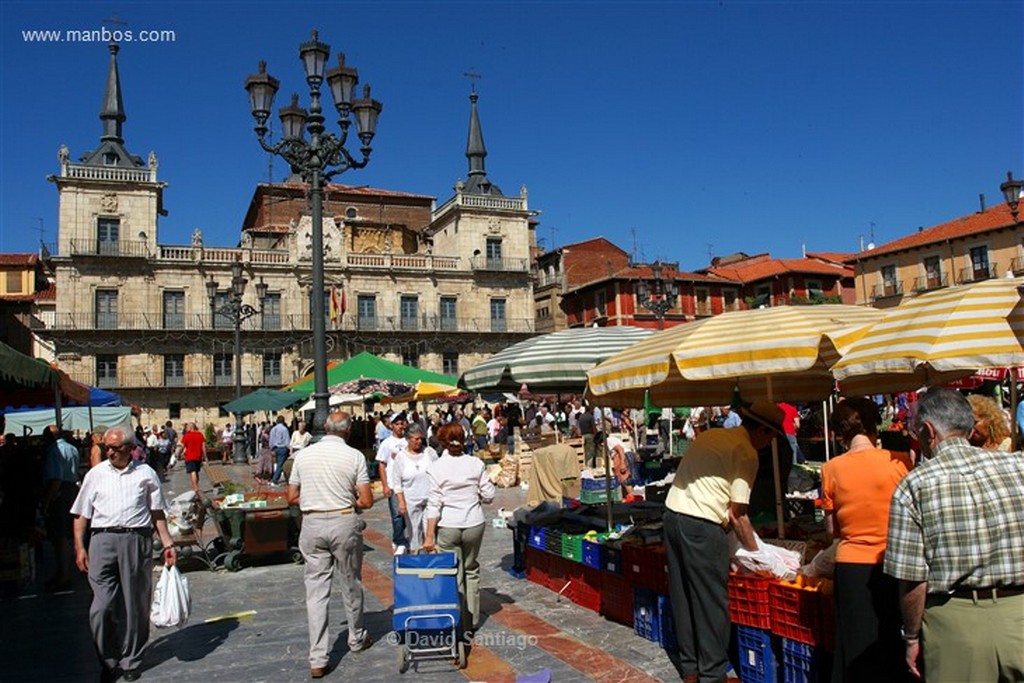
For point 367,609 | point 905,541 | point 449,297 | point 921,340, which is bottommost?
point 367,609

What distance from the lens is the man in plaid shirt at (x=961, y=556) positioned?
2.60 metres

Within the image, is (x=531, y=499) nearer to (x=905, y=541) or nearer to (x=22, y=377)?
(x=22, y=377)

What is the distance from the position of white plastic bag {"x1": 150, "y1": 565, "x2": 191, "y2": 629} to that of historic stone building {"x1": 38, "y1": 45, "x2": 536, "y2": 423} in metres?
30.0

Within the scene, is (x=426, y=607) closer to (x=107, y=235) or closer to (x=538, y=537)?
(x=538, y=537)

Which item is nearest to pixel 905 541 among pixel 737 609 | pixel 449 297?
pixel 737 609

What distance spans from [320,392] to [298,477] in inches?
187

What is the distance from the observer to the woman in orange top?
343cm

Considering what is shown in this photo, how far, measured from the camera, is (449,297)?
4584 centimetres

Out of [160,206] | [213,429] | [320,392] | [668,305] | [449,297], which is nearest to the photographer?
[320,392]

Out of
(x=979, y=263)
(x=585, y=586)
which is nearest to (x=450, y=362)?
(x=979, y=263)

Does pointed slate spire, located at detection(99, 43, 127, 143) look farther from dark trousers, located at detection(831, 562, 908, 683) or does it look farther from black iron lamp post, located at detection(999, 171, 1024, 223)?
dark trousers, located at detection(831, 562, 908, 683)

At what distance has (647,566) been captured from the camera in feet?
17.3

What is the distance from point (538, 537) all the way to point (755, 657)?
2896 mm

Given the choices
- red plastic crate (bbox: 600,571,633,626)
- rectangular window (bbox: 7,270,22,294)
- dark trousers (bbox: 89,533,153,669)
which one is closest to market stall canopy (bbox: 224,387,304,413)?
dark trousers (bbox: 89,533,153,669)
